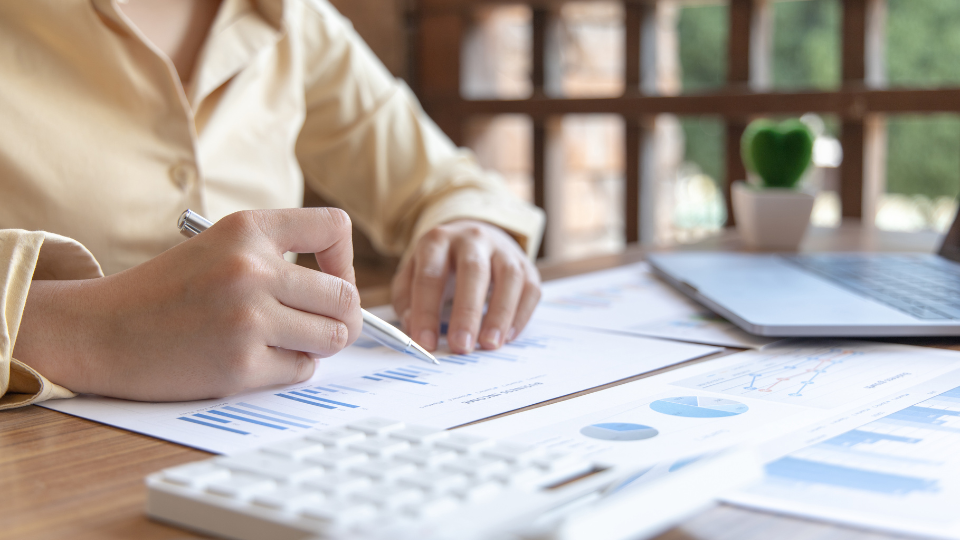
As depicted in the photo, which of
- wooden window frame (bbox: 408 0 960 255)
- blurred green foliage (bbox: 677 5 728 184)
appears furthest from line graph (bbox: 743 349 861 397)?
blurred green foliage (bbox: 677 5 728 184)

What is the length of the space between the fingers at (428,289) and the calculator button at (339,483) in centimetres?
31

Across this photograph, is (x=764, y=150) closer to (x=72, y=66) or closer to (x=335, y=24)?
(x=335, y=24)

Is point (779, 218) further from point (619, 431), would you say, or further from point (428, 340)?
point (619, 431)

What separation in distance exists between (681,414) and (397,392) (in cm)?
16

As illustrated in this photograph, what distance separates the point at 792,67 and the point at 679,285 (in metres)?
5.23

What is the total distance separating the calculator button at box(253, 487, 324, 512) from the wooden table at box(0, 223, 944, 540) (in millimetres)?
35

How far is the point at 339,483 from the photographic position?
284mm

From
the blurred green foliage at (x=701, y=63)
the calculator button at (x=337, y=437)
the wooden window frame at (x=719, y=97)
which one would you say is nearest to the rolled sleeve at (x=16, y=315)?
the calculator button at (x=337, y=437)

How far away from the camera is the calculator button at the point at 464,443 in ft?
1.04

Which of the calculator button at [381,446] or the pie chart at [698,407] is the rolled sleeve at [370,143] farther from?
the calculator button at [381,446]

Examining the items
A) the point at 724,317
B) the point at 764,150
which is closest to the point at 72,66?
the point at 724,317

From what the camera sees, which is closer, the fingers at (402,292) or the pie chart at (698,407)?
the pie chart at (698,407)

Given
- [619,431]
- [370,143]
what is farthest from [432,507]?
[370,143]

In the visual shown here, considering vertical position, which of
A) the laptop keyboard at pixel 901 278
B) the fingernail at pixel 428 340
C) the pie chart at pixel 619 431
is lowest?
the pie chart at pixel 619 431
